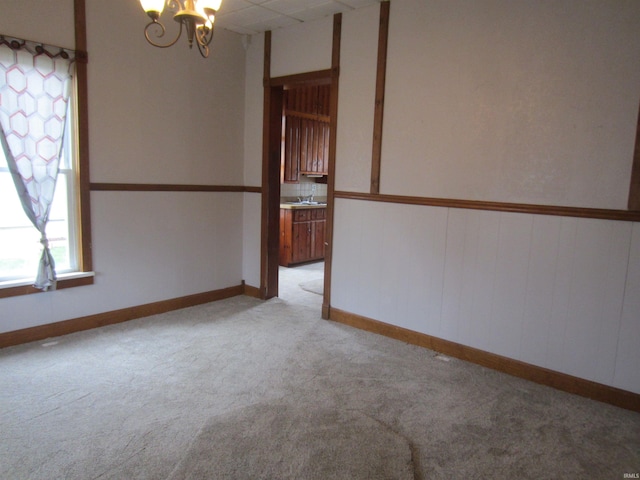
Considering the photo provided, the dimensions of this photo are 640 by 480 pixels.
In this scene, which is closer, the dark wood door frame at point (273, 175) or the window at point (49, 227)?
the window at point (49, 227)

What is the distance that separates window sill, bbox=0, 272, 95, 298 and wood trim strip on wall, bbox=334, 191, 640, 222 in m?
2.33

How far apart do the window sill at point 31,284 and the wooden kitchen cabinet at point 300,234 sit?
126 inches

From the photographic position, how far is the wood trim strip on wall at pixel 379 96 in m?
3.66

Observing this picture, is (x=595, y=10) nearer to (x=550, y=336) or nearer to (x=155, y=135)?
(x=550, y=336)

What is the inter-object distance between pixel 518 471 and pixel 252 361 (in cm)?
185

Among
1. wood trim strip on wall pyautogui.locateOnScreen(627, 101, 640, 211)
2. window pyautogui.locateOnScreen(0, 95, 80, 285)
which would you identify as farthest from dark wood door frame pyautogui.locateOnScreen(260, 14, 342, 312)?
wood trim strip on wall pyautogui.locateOnScreen(627, 101, 640, 211)

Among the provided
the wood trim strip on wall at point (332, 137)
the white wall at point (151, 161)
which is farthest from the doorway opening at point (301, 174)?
the wood trim strip on wall at point (332, 137)

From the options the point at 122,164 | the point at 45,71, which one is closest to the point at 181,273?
the point at 122,164

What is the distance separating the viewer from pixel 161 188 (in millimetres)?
4215

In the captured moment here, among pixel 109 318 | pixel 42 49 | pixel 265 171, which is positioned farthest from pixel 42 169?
pixel 265 171

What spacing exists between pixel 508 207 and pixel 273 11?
2.64m

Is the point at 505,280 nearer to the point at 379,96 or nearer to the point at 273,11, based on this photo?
the point at 379,96

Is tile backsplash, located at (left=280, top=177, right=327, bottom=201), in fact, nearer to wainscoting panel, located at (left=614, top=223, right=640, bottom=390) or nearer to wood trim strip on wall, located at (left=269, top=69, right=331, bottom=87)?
wood trim strip on wall, located at (left=269, top=69, right=331, bottom=87)

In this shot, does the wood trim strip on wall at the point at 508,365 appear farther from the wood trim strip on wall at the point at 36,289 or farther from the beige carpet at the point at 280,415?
the wood trim strip on wall at the point at 36,289
